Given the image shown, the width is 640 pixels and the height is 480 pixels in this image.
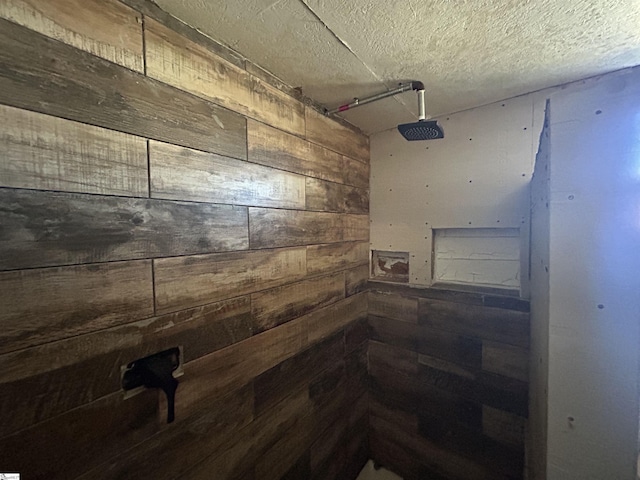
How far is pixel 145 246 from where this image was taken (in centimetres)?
65

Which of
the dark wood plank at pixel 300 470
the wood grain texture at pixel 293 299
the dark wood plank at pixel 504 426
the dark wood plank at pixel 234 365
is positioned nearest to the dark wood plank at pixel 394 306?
the wood grain texture at pixel 293 299

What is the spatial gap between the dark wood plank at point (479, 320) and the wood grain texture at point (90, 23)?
1612 millimetres

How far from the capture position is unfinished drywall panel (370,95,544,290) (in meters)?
1.23

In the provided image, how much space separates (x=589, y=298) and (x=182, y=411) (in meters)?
1.06

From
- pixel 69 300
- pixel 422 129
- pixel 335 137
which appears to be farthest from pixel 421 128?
pixel 69 300

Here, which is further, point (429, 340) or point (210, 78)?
point (429, 340)

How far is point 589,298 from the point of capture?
53 cm

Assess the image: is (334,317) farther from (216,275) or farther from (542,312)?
(542,312)

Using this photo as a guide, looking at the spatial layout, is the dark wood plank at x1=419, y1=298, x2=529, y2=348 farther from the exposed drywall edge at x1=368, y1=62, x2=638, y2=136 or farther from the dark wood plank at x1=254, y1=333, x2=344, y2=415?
the exposed drywall edge at x1=368, y1=62, x2=638, y2=136

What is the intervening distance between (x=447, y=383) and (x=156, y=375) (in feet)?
4.72

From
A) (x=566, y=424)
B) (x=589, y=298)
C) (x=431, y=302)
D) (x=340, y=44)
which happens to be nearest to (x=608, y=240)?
(x=589, y=298)

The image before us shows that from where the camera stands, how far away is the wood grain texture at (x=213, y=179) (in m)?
0.68

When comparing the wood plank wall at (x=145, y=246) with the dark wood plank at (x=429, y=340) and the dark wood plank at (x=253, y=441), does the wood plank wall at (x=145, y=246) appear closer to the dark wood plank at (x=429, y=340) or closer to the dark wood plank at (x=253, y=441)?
the dark wood plank at (x=253, y=441)

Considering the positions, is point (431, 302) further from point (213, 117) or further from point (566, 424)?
point (213, 117)
